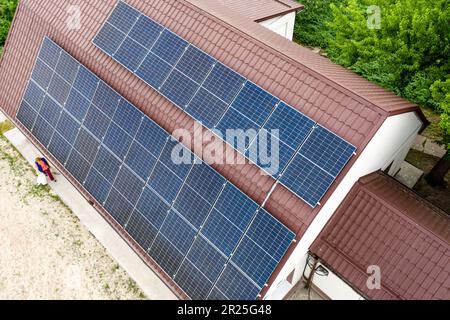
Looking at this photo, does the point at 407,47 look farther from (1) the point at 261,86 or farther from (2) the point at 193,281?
(2) the point at 193,281

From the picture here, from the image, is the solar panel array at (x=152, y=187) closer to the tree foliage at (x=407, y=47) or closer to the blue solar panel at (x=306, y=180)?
the blue solar panel at (x=306, y=180)

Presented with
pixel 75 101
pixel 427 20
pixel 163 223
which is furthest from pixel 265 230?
pixel 427 20

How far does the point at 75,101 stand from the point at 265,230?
1016 centimetres

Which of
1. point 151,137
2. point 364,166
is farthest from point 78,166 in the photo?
point 364,166

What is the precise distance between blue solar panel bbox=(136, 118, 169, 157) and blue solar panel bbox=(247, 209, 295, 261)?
4.58m

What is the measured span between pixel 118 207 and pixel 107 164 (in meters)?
1.82

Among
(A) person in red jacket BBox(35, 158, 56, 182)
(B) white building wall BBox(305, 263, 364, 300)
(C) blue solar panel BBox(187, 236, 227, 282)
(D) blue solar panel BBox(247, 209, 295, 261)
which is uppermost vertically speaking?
(D) blue solar panel BBox(247, 209, 295, 261)

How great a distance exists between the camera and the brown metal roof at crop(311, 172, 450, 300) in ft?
38.1

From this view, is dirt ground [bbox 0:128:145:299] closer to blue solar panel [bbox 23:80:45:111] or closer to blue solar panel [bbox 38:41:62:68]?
blue solar panel [bbox 23:80:45:111]

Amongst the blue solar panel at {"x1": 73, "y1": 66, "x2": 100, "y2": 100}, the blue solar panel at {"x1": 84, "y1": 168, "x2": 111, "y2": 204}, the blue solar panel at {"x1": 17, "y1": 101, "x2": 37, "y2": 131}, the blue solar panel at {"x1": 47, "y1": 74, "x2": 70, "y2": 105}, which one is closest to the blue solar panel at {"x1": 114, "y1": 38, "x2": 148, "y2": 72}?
the blue solar panel at {"x1": 73, "y1": 66, "x2": 100, "y2": 100}

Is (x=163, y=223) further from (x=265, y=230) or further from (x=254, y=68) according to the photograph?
(x=254, y=68)

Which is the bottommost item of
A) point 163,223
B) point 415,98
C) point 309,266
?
point 163,223

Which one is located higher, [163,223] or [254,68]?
[254,68]

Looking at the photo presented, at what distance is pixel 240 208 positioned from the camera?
11570 mm
